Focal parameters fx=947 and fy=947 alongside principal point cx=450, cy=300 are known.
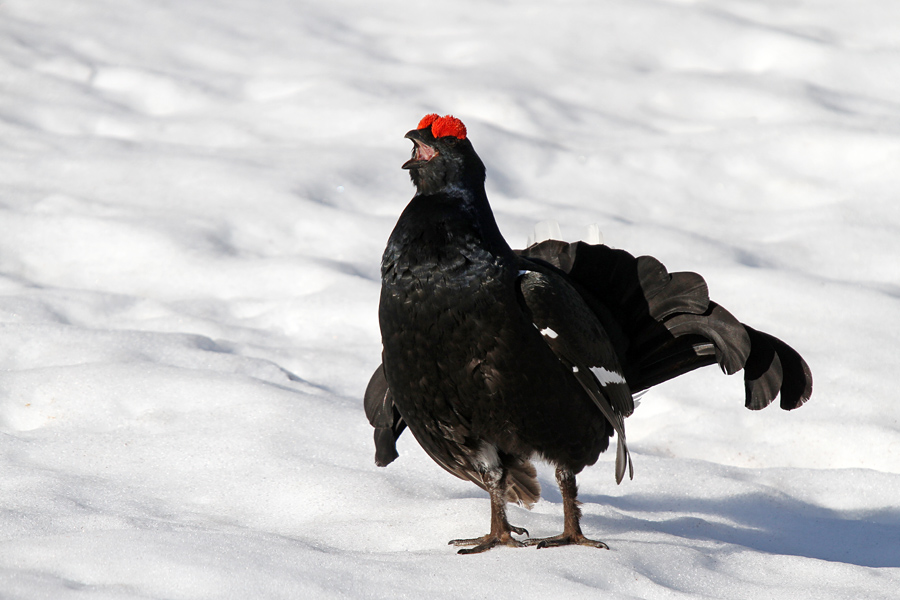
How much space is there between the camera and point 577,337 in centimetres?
298

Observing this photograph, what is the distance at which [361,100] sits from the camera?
8344 mm

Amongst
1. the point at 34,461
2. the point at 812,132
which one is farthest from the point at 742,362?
the point at 812,132

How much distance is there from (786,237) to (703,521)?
3.62 m

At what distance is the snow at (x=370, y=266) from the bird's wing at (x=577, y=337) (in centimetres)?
49

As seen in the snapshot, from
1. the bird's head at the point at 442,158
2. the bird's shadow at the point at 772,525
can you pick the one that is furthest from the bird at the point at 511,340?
the bird's shadow at the point at 772,525

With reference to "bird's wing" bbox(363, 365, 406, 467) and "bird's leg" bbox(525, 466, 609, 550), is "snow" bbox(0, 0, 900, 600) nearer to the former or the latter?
"bird's leg" bbox(525, 466, 609, 550)

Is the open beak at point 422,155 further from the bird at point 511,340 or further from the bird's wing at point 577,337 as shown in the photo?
the bird's wing at point 577,337

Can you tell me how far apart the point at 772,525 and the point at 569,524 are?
1.15 m

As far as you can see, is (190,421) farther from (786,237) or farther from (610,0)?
(610,0)

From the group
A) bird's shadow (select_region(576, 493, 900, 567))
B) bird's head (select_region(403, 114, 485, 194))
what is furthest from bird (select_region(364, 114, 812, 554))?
bird's shadow (select_region(576, 493, 900, 567))

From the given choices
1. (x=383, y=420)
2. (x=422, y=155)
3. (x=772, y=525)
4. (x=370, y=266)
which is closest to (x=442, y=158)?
(x=422, y=155)

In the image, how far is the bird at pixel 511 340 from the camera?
9.52 feet

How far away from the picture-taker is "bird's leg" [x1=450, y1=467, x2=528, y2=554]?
3152 millimetres

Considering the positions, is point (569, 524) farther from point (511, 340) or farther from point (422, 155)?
point (422, 155)
